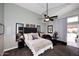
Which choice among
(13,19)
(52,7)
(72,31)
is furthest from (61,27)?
(13,19)

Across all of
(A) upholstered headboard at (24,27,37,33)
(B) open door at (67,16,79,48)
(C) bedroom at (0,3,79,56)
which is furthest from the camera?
(A) upholstered headboard at (24,27,37,33)

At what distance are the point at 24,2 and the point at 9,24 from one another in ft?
2.25

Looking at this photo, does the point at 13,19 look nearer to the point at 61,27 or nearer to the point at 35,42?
the point at 35,42

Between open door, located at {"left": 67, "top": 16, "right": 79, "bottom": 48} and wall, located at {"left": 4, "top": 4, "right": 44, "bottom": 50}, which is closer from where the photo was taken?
open door, located at {"left": 67, "top": 16, "right": 79, "bottom": 48}

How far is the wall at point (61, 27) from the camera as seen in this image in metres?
1.73

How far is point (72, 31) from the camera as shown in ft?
5.33

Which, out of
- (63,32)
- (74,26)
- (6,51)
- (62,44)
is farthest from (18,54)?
(74,26)

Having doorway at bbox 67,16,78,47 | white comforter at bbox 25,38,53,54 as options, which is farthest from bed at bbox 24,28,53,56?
doorway at bbox 67,16,78,47

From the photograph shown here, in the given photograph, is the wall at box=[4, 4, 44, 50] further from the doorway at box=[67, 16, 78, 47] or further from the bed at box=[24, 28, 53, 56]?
the doorway at box=[67, 16, 78, 47]

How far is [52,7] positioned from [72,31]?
76cm

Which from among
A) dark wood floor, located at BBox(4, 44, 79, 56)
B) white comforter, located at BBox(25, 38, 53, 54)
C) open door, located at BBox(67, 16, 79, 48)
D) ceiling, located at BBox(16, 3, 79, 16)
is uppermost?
ceiling, located at BBox(16, 3, 79, 16)

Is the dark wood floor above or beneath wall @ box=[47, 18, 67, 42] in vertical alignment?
beneath

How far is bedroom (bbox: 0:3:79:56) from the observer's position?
1710 mm

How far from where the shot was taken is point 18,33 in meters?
1.85
